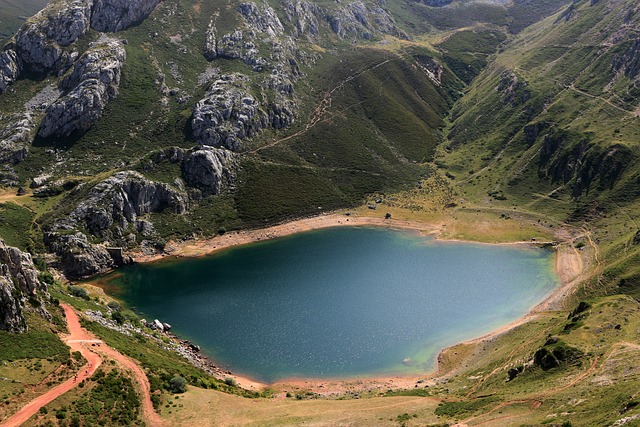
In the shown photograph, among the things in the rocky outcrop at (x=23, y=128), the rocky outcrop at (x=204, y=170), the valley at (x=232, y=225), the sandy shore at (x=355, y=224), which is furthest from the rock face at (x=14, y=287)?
the rocky outcrop at (x=23, y=128)

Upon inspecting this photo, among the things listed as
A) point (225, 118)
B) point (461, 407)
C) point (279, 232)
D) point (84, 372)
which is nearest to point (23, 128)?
point (225, 118)

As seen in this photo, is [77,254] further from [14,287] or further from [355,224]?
[355,224]

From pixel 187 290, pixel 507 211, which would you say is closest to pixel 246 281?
pixel 187 290

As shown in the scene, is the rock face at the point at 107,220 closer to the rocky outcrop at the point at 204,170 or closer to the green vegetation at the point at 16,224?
the green vegetation at the point at 16,224

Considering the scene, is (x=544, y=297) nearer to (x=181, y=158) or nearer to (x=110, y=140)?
(x=181, y=158)

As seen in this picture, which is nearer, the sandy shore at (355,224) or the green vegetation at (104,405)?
the green vegetation at (104,405)

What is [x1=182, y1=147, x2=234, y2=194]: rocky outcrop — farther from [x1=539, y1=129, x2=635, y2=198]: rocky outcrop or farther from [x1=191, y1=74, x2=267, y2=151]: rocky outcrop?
[x1=539, y1=129, x2=635, y2=198]: rocky outcrop
